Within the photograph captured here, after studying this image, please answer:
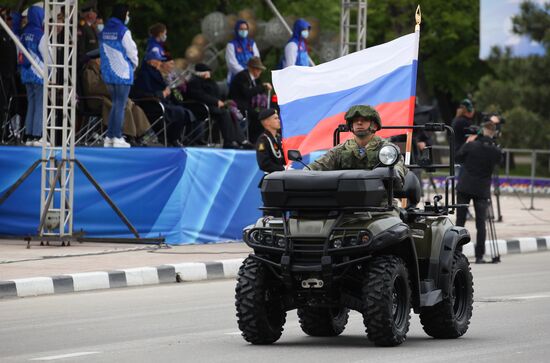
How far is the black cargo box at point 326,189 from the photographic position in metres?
9.86

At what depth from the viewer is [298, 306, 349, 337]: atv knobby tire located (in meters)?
10.9

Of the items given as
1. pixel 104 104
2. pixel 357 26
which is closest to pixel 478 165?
pixel 357 26

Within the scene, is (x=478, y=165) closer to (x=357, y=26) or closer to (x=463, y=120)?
(x=357, y=26)

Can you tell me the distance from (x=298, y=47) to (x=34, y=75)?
219 inches

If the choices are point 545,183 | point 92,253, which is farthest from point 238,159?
point 545,183

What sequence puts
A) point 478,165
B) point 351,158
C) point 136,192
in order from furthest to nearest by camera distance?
point 136,192 → point 478,165 → point 351,158

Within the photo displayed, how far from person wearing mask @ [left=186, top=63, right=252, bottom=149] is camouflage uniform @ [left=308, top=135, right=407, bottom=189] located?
37.0 ft

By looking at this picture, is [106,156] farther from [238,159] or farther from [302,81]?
[302,81]

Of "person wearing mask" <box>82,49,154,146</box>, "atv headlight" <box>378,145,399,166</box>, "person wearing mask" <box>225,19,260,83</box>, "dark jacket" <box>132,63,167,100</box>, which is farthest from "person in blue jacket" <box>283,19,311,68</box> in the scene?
"atv headlight" <box>378,145,399,166</box>

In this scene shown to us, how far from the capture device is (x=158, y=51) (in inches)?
846

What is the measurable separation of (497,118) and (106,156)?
708 cm

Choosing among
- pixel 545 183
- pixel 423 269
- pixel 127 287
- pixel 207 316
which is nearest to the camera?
pixel 423 269

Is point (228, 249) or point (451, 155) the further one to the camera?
point (228, 249)

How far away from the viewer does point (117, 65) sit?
64.9ft
